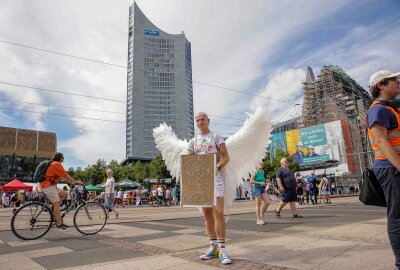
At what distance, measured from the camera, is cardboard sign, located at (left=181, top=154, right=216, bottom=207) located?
3986 mm

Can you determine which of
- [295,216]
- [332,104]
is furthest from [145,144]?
[295,216]

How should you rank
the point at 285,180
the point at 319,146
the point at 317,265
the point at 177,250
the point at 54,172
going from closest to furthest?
the point at 317,265 < the point at 177,250 < the point at 54,172 < the point at 285,180 < the point at 319,146

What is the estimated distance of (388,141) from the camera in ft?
8.73

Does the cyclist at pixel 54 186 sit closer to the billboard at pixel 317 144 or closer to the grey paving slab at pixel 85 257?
the grey paving slab at pixel 85 257

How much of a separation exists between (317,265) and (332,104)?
74.9m

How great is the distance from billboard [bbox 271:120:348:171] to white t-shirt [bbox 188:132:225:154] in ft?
195

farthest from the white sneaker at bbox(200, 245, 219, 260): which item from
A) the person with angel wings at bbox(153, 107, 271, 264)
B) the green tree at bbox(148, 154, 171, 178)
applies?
the green tree at bbox(148, 154, 171, 178)

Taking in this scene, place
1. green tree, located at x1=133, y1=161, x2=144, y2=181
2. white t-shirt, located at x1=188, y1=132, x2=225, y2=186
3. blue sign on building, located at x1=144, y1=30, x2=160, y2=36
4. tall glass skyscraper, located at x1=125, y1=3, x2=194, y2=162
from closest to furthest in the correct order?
1. white t-shirt, located at x1=188, y1=132, x2=225, y2=186
2. green tree, located at x1=133, y1=161, x2=144, y2=181
3. tall glass skyscraper, located at x1=125, y1=3, x2=194, y2=162
4. blue sign on building, located at x1=144, y1=30, x2=160, y2=36

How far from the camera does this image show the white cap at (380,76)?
2863 millimetres

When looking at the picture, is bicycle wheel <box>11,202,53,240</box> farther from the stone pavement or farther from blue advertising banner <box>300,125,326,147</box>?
blue advertising banner <box>300,125,326,147</box>

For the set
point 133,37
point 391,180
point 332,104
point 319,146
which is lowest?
point 391,180

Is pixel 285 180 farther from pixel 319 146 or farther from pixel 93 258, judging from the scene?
pixel 319 146

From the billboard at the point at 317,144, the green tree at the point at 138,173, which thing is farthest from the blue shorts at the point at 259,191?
the green tree at the point at 138,173

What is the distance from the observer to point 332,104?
7181 cm
